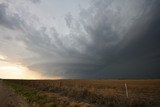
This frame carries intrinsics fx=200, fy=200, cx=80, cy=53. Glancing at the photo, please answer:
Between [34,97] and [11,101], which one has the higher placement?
[34,97]

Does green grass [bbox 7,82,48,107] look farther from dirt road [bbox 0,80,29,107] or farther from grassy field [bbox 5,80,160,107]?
dirt road [bbox 0,80,29,107]

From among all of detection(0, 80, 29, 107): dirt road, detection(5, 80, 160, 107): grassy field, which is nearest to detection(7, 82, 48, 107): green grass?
detection(5, 80, 160, 107): grassy field

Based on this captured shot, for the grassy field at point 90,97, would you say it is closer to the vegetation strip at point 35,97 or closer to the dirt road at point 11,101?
the vegetation strip at point 35,97

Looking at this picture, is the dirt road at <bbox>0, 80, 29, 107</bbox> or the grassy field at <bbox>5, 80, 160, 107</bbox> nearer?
the dirt road at <bbox>0, 80, 29, 107</bbox>

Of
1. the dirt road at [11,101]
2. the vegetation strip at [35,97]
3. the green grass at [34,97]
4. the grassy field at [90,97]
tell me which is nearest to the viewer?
the dirt road at [11,101]

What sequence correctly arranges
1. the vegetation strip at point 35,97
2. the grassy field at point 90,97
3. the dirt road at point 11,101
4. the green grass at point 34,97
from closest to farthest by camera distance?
the dirt road at point 11,101, the grassy field at point 90,97, the vegetation strip at point 35,97, the green grass at point 34,97

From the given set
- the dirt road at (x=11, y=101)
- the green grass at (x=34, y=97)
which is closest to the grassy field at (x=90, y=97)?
the green grass at (x=34, y=97)

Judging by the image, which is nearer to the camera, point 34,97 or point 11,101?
point 11,101

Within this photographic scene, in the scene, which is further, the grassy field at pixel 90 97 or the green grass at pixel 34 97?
Answer: the green grass at pixel 34 97

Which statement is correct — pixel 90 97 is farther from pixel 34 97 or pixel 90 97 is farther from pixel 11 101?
pixel 11 101

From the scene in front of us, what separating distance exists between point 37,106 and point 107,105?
21.7 feet

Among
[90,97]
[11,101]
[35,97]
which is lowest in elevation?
[11,101]

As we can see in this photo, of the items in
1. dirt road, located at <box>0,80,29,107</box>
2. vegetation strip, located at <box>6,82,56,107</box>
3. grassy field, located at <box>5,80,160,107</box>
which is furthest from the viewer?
vegetation strip, located at <box>6,82,56,107</box>

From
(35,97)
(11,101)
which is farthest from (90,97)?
(11,101)
